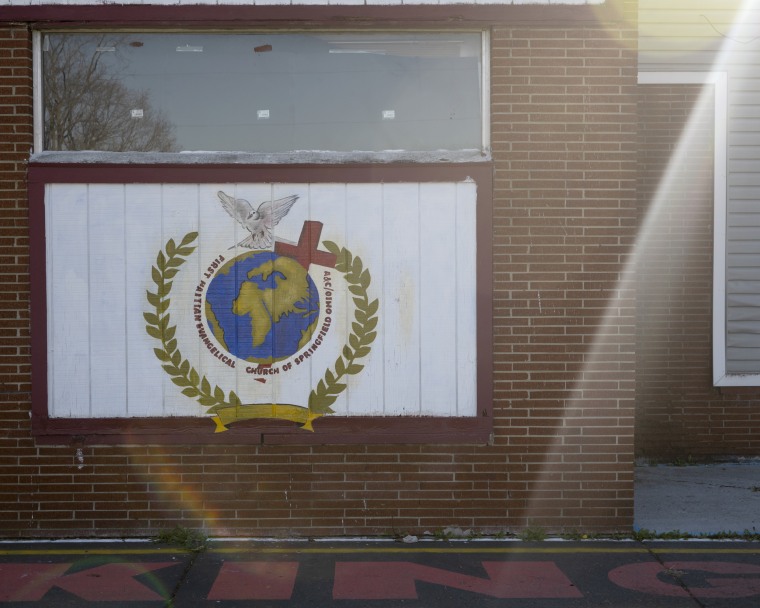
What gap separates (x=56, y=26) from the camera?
21.6 feet

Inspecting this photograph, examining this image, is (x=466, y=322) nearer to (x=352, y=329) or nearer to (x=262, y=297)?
(x=352, y=329)

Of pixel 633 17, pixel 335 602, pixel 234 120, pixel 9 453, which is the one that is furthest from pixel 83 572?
pixel 633 17

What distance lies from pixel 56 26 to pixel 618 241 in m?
4.77

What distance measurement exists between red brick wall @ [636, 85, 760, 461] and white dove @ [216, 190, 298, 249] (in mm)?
4447

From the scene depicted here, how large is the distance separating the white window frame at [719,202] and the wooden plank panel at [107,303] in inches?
229

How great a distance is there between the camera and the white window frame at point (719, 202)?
8.98 metres

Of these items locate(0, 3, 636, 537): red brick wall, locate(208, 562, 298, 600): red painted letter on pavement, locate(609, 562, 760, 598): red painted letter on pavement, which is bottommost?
locate(609, 562, 760, 598): red painted letter on pavement

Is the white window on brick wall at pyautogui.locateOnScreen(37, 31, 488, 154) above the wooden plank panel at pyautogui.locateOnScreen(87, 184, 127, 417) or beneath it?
above

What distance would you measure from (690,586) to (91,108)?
5684mm

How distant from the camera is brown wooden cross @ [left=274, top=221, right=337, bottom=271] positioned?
6531mm

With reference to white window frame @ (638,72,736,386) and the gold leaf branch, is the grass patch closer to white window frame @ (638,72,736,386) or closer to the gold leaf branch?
the gold leaf branch

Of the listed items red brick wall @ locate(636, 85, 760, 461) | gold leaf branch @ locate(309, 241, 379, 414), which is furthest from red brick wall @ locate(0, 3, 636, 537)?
red brick wall @ locate(636, 85, 760, 461)

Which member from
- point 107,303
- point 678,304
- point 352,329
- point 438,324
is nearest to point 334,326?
point 352,329

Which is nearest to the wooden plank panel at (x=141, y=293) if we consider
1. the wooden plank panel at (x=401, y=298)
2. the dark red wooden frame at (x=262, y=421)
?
the dark red wooden frame at (x=262, y=421)
